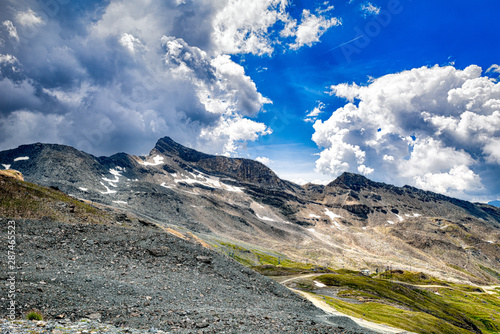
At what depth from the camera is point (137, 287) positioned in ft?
76.9

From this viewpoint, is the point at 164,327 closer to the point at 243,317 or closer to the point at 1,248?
the point at 243,317

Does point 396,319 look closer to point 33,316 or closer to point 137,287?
point 137,287

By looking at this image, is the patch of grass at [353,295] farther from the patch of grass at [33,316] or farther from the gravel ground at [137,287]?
the patch of grass at [33,316]

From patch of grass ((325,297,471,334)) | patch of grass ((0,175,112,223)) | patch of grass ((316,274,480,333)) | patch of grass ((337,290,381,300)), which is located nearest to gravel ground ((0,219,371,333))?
patch of grass ((0,175,112,223))

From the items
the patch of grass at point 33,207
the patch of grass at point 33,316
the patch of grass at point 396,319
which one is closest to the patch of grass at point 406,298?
the patch of grass at point 396,319

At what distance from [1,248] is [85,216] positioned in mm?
21938

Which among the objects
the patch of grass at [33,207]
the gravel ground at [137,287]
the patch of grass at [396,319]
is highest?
the patch of grass at [33,207]

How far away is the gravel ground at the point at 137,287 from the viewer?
16533 millimetres

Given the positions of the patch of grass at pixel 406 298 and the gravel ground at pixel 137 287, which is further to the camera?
the patch of grass at pixel 406 298

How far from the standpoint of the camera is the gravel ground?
54.2 feet

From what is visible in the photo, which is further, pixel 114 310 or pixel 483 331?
pixel 483 331

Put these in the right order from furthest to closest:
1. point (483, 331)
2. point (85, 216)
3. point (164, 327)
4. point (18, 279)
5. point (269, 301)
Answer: point (483, 331) < point (85, 216) < point (269, 301) < point (18, 279) < point (164, 327)

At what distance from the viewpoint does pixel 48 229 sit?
107 feet

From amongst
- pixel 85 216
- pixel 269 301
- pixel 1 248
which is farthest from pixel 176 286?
pixel 85 216
